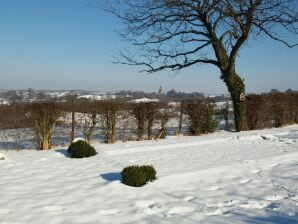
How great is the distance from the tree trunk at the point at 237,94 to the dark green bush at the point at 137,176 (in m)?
10.5

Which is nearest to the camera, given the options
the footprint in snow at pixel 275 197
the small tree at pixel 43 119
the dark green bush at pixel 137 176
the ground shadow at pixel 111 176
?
the footprint in snow at pixel 275 197

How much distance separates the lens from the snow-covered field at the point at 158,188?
19.3 ft

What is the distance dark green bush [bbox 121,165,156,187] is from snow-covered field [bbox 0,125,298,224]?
0.46ft

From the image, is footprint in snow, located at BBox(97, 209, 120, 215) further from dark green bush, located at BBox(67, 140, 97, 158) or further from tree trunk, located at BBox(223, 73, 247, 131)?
tree trunk, located at BBox(223, 73, 247, 131)

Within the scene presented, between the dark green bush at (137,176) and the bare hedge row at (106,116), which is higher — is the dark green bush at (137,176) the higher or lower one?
the lower one

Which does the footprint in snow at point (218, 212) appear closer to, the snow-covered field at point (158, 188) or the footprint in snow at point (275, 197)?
the snow-covered field at point (158, 188)

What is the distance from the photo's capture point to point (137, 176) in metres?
7.47

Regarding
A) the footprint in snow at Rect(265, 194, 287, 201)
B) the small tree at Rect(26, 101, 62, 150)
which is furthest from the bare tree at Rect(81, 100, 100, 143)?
the footprint in snow at Rect(265, 194, 287, 201)

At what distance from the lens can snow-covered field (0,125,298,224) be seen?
5887 mm

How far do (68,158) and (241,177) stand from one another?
4676mm

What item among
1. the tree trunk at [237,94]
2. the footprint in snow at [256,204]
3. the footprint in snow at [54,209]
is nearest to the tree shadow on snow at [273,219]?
the footprint in snow at [256,204]

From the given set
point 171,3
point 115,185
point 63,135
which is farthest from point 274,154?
point 171,3

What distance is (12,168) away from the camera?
940 cm

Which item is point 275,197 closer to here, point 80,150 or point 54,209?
point 54,209
